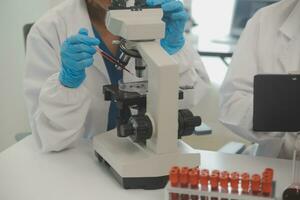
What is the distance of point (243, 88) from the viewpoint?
150 cm

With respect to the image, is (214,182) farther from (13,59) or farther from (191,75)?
(13,59)

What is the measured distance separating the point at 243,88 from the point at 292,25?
0.28m

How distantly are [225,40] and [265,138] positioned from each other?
1707 mm

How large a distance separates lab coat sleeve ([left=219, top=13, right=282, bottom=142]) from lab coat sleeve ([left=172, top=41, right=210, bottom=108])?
9 cm

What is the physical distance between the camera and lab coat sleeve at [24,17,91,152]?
125 centimetres

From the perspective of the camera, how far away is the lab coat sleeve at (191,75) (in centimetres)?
151

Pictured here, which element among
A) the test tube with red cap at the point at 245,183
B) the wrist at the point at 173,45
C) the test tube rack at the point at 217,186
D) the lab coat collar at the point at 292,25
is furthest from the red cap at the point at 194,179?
the lab coat collar at the point at 292,25

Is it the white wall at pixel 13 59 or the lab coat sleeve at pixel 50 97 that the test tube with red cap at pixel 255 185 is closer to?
the lab coat sleeve at pixel 50 97

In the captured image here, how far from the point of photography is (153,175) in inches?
43.9

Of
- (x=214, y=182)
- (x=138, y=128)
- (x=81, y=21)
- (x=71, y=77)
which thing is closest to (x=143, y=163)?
(x=138, y=128)

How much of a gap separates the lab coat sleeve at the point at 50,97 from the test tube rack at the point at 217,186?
0.42 m

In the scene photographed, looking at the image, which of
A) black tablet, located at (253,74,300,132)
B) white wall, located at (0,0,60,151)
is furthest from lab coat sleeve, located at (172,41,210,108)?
white wall, located at (0,0,60,151)

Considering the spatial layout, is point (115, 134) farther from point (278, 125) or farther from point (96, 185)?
point (278, 125)

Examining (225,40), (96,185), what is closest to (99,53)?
(96,185)
